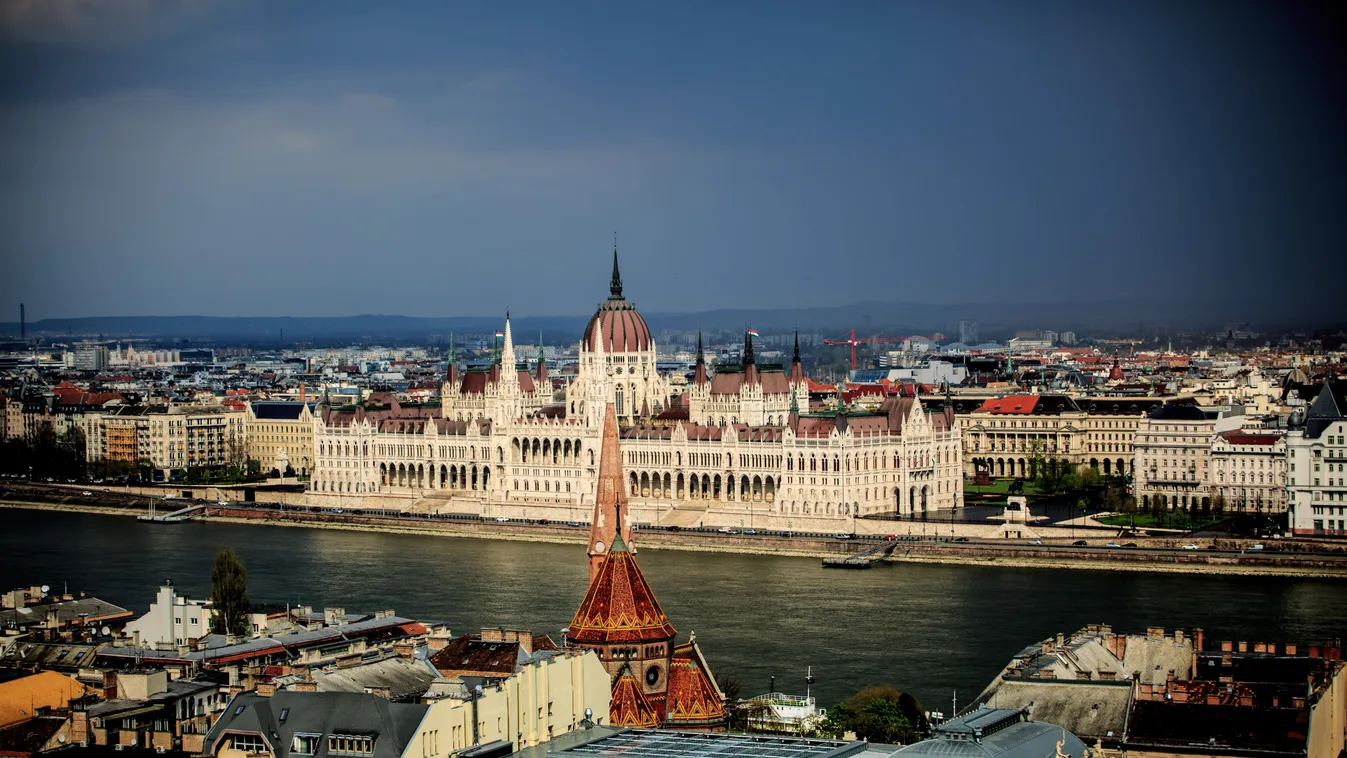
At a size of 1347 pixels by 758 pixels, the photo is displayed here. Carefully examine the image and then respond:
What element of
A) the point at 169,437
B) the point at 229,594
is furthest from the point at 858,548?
the point at 169,437

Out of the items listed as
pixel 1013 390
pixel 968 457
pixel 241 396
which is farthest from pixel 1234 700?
pixel 241 396

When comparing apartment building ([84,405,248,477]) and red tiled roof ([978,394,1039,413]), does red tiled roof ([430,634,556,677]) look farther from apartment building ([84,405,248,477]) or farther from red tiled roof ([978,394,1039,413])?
apartment building ([84,405,248,477])

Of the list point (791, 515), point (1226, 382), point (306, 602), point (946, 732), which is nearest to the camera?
point (946, 732)

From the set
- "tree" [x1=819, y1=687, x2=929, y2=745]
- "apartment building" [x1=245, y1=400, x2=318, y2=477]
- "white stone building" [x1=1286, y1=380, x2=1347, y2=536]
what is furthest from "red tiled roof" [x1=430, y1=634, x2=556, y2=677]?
"apartment building" [x1=245, y1=400, x2=318, y2=477]

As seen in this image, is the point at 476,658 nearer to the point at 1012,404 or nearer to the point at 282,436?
the point at 1012,404

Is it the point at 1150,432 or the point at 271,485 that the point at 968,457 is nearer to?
the point at 1150,432

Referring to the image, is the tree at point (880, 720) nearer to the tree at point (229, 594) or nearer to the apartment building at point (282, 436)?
the tree at point (229, 594)

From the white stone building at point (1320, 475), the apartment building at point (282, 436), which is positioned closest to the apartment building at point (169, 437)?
the apartment building at point (282, 436)
